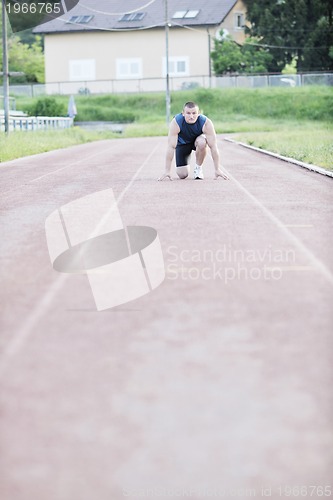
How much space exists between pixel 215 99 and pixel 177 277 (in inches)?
2263

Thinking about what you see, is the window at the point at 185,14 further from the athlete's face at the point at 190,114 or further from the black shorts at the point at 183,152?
the athlete's face at the point at 190,114

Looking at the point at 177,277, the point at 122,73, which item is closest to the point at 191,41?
the point at 122,73

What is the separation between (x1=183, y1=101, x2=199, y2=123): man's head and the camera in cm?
1490

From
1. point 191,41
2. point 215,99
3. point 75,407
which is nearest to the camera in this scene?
point 75,407

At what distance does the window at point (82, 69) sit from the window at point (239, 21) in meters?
11.2

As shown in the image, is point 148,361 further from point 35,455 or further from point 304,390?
point 35,455

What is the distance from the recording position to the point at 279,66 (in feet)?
222

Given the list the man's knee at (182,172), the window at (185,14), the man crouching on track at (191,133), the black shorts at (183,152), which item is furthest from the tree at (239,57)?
the man crouching on track at (191,133)

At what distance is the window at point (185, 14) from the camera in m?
71.4

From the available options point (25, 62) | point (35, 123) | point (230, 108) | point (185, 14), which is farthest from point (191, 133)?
point (25, 62)

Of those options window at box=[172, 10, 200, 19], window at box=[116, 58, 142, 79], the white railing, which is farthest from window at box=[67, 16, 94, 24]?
the white railing

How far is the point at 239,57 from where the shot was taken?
6612cm

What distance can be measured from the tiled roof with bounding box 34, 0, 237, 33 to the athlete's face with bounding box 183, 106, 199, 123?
5606cm

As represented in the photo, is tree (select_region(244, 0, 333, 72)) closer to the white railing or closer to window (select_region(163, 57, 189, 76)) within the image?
window (select_region(163, 57, 189, 76))
